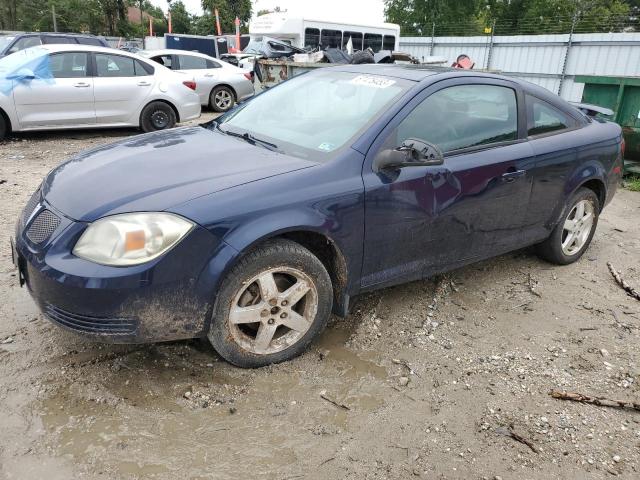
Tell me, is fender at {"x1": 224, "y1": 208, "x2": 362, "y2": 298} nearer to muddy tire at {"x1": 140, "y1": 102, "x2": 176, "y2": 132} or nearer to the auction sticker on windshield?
the auction sticker on windshield

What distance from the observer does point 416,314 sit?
370 cm

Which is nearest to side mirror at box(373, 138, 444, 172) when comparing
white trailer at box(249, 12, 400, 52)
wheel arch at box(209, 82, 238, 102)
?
wheel arch at box(209, 82, 238, 102)

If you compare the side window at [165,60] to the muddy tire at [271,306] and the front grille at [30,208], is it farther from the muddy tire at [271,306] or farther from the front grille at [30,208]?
the muddy tire at [271,306]

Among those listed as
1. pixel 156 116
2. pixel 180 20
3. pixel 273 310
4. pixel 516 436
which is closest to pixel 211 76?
pixel 156 116

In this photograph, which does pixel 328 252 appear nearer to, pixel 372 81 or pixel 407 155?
pixel 407 155

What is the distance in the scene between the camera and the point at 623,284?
4.37 metres

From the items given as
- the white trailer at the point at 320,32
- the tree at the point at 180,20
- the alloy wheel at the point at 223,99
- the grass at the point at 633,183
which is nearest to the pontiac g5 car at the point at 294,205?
the grass at the point at 633,183

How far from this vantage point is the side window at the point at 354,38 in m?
18.8

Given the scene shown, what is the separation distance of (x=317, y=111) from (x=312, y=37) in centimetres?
1585

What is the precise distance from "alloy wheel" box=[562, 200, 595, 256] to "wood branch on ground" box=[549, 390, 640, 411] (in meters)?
1.92

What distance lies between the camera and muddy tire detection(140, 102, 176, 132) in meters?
9.43

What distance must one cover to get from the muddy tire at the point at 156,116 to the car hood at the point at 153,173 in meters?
6.25

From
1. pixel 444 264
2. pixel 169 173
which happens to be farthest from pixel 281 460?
pixel 444 264

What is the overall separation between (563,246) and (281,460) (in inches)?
128
